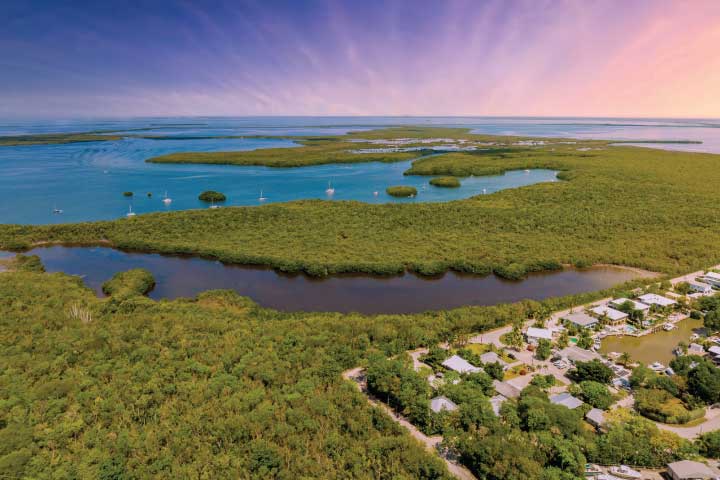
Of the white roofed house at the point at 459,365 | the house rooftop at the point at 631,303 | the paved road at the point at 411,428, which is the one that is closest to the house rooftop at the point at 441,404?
the paved road at the point at 411,428

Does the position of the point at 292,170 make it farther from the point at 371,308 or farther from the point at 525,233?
the point at 371,308

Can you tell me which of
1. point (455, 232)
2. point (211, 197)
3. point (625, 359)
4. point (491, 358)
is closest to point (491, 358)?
point (491, 358)

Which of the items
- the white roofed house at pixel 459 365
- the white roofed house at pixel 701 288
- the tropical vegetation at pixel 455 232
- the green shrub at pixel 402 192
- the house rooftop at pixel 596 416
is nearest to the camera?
the house rooftop at pixel 596 416

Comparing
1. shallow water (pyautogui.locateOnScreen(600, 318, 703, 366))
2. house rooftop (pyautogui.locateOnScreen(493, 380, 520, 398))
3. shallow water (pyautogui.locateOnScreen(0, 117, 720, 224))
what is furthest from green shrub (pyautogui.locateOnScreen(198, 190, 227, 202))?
shallow water (pyautogui.locateOnScreen(600, 318, 703, 366))

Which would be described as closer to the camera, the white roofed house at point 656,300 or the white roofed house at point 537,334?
the white roofed house at point 537,334

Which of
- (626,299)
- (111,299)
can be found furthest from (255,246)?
(626,299)

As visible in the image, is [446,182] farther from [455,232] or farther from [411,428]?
[411,428]

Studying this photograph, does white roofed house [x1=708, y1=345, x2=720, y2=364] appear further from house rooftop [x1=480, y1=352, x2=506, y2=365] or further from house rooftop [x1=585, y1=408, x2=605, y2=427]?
house rooftop [x1=480, y1=352, x2=506, y2=365]

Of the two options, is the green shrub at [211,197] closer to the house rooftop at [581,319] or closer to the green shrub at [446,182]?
the green shrub at [446,182]
